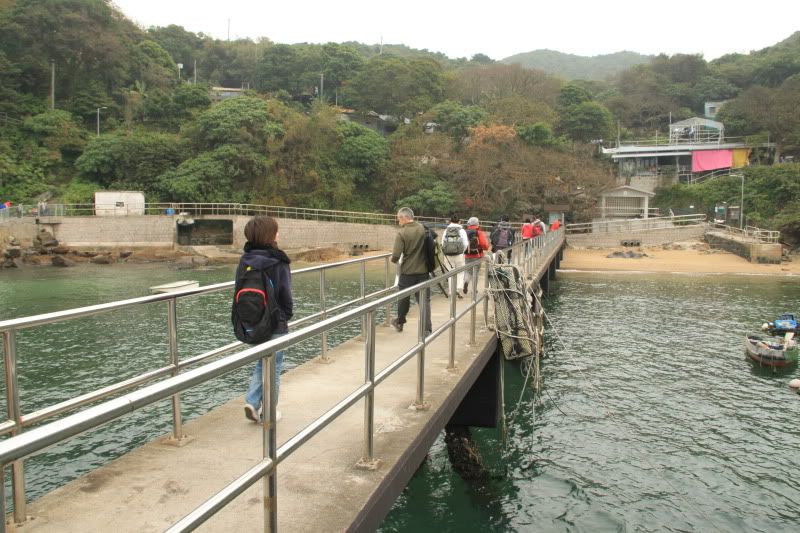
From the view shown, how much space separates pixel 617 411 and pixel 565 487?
3.32 meters

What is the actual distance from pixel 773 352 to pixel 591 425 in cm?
598

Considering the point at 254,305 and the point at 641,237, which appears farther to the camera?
the point at 641,237

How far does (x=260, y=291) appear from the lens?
16.2ft

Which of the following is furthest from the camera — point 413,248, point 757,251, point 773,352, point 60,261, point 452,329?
point 60,261

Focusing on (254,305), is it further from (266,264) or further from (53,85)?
(53,85)

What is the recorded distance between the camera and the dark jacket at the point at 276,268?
4938 mm

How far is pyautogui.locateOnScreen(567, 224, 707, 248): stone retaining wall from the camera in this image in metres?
44.2

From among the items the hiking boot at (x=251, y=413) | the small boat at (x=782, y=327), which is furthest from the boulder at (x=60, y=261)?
the hiking boot at (x=251, y=413)

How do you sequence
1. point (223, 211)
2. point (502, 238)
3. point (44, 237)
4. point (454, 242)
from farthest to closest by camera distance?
1. point (223, 211)
2. point (44, 237)
3. point (502, 238)
4. point (454, 242)

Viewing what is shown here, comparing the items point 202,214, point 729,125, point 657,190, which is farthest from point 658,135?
point 202,214

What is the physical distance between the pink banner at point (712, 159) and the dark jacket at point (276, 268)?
6247 centimetres

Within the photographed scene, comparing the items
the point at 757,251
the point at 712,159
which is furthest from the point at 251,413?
the point at 712,159

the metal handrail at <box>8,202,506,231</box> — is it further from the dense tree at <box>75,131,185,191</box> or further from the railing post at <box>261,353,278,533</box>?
the railing post at <box>261,353,278,533</box>

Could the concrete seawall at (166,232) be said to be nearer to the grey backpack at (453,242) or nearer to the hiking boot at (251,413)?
the grey backpack at (453,242)
